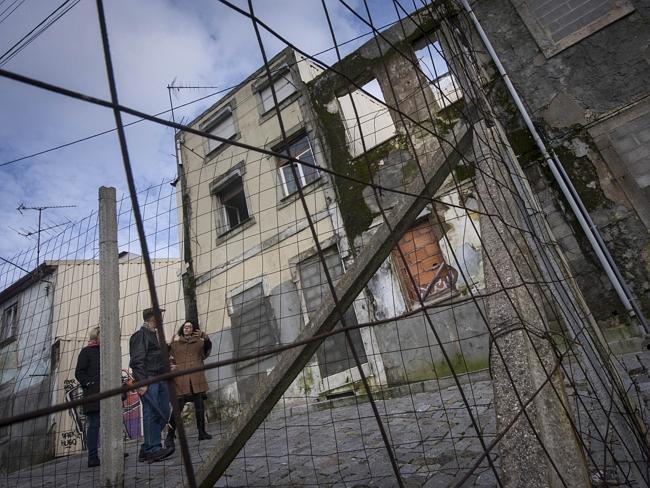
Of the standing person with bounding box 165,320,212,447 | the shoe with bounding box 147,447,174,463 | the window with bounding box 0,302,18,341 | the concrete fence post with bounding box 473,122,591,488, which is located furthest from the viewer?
the window with bounding box 0,302,18,341

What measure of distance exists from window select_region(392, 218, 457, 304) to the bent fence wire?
0.04m

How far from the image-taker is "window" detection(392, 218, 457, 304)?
22.1 feet

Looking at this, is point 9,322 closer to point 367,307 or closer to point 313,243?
point 313,243

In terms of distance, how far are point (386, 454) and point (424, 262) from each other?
4753 mm

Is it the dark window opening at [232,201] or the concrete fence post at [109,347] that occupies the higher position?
the dark window opening at [232,201]

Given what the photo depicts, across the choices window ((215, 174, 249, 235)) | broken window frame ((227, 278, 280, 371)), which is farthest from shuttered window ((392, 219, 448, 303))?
window ((215, 174, 249, 235))

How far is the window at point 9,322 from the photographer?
1337cm

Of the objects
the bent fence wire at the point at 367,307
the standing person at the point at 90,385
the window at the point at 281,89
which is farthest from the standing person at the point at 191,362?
the window at the point at 281,89

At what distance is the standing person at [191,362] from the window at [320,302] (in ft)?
8.23

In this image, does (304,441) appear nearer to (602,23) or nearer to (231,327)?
(231,327)

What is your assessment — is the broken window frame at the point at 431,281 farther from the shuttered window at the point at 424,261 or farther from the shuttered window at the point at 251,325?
the shuttered window at the point at 251,325

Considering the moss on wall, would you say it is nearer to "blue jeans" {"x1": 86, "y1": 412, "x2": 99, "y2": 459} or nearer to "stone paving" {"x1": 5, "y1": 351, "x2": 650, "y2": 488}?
"stone paving" {"x1": 5, "y1": 351, "x2": 650, "y2": 488}

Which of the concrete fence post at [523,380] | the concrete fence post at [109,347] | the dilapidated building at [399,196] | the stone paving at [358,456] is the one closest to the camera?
the concrete fence post at [523,380]

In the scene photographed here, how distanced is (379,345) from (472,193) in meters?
3.27
